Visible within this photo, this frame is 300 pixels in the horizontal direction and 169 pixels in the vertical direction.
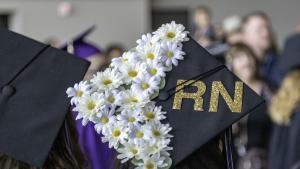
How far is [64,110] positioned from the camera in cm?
275

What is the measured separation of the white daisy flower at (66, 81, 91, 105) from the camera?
105 inches

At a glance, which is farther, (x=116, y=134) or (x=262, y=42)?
(x=262, y=42)

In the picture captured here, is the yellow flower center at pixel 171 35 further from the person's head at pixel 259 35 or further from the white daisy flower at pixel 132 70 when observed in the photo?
the person's head at pixel 259 35

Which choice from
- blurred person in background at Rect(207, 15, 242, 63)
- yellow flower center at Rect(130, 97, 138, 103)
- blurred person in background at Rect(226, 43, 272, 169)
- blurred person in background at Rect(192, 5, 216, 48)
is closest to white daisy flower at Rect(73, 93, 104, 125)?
yellow flower center at Rect(130, 97, 138, 103)

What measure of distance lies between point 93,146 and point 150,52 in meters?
1.64

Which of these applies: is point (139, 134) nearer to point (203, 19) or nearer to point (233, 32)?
point (233, 32)

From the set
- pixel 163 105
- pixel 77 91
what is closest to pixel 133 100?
pixel 163 105

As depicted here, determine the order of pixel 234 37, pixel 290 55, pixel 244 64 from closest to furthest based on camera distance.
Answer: pixel 290 55 < pixel 244 64 < pixel 234 37

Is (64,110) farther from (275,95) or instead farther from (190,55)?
(275,95)

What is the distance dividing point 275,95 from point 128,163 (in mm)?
3164

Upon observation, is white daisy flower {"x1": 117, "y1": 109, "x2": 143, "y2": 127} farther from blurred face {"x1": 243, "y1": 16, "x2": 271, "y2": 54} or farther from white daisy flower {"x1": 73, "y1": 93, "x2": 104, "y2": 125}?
blurred face {"x1": 243, "y1": 16, "x2": 271, "y2": 54}

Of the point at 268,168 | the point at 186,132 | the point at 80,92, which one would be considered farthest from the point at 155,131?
the point at 268,168

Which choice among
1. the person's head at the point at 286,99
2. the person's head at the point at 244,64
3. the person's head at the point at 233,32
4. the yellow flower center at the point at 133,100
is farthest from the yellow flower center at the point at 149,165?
the person's head at the point at 233,32

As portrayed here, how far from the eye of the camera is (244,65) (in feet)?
19.2
